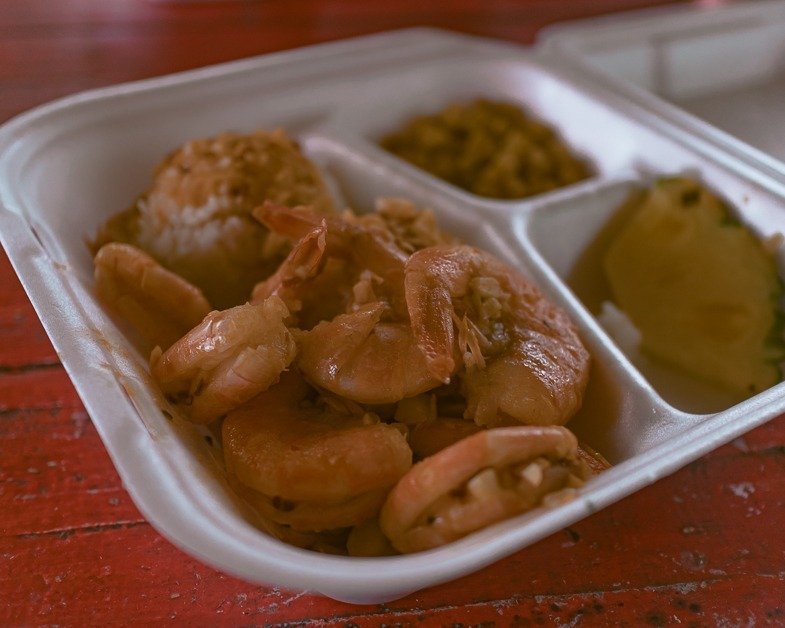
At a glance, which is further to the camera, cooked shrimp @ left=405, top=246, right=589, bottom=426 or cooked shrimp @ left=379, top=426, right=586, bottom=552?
cooked shrimp @ left=405, top=246, right=589, bottom=426

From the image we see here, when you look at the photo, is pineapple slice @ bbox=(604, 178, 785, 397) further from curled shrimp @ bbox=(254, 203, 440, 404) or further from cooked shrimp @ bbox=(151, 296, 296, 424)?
cooked shrimp @ bbox=(151, 296, 296, 424)

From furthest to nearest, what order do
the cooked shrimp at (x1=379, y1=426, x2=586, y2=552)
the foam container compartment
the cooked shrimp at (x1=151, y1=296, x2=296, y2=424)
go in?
the foam container compartment
the cooked shrimp at (x1=151, y1=296, x2=296, y2=424)
the cooked shrimp at (x1=379, y1=426, x2=586, y2=552)

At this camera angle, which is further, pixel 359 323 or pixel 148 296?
pixel 148 296

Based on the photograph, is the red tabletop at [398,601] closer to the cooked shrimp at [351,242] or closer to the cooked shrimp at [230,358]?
the cooked shrimp at [230,358]

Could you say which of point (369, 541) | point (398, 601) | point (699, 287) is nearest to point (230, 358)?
point (369, 541)

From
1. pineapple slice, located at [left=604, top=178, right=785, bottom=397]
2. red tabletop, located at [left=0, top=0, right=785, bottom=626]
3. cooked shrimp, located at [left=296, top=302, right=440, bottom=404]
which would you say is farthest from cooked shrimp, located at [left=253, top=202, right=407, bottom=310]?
pineapple slice, located at [left=604, top=178, right=785, bottom=397]

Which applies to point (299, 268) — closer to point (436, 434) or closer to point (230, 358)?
point (230, 358)
